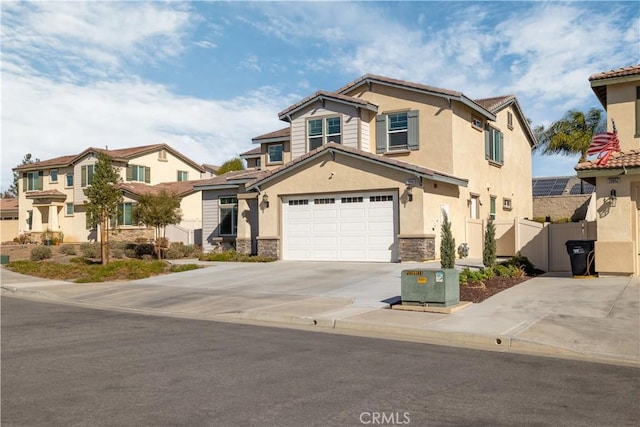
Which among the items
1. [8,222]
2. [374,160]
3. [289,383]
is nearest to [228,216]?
[374,160]

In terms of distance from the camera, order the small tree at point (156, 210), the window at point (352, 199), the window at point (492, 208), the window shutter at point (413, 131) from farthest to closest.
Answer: the small tree at point (156, 210) → the window at point (492, 208) → the window shutter at point (413, 131) → the window at point (352, 199)

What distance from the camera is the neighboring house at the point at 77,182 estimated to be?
4412 centimetres

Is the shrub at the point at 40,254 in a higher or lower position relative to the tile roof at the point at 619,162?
lower

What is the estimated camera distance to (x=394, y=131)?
25.8 meters

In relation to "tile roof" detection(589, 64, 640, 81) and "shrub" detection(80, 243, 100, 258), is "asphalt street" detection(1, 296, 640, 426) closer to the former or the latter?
"tile roof" detection(589, 64, 640, 81)

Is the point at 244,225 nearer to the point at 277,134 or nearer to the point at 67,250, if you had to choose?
the point at 277,134

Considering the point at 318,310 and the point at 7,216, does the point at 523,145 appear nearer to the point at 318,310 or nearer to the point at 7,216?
the point at 318,310

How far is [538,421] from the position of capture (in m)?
5.68

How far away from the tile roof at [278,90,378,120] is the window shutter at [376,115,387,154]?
530mm

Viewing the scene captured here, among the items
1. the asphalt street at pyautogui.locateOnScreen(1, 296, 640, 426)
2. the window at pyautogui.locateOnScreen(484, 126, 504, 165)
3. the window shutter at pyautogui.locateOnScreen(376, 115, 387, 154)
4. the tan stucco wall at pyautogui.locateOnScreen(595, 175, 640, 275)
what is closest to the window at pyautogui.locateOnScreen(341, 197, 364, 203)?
the window shutter at pyautogui.locateOnScreen(376, 115, 387, 154)

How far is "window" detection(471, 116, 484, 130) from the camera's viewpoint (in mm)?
26459

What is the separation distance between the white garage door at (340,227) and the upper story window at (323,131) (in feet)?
11.4

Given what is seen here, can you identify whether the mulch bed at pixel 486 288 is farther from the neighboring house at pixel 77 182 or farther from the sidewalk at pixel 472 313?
the neighboring house at pixel 77 182

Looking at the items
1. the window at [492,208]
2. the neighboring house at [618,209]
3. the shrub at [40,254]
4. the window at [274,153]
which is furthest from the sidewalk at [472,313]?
the shrub at [40,254]
